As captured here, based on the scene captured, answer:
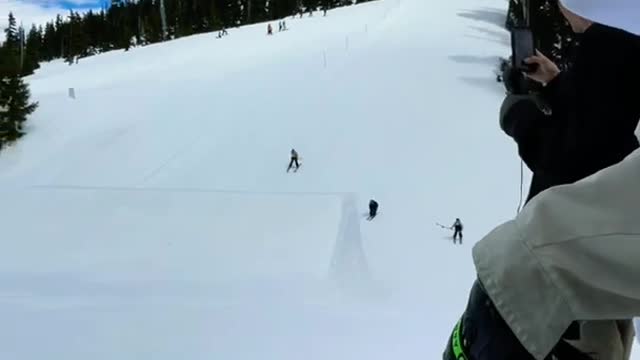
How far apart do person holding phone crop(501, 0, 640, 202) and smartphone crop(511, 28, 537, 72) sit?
6.9 inches

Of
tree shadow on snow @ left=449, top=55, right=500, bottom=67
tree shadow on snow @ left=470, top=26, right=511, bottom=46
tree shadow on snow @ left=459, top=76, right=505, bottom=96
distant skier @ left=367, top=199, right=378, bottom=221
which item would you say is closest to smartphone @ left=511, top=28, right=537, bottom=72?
distant skier @ left=367, top=199, right=378, bottom=221

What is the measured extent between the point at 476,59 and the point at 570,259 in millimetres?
30754

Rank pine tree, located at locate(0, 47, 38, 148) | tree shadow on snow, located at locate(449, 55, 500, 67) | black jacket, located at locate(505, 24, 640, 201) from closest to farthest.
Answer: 1. black jacket, located at locate(505, 24, 640, 201)
2. pine tree, located at locate(0, 47, 38, 148)
3. tree shadow on snow, located at locate(449, 55, 500, 67)

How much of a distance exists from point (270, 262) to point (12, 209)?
23.9 ft

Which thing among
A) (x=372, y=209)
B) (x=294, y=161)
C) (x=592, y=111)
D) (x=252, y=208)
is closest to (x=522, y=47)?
(x=592, y=111)

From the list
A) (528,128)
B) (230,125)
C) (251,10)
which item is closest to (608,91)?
(528,128)

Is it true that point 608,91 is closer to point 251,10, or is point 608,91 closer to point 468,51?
point 468,51

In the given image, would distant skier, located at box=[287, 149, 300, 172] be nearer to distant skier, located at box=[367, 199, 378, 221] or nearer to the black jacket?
distant skier, located at box=[367, 199, 378, 221]

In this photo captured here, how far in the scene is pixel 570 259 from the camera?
0.83 m

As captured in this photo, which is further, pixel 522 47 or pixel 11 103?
pixel 11 103

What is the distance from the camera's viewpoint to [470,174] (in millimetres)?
16672

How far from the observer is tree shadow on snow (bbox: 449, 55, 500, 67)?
29367 mm

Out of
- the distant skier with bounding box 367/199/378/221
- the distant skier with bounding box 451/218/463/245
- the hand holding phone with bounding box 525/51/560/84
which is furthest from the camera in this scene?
the distant skier with bounding box 367/199/378/221

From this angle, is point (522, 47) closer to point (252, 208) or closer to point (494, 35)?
point (252, 208)
